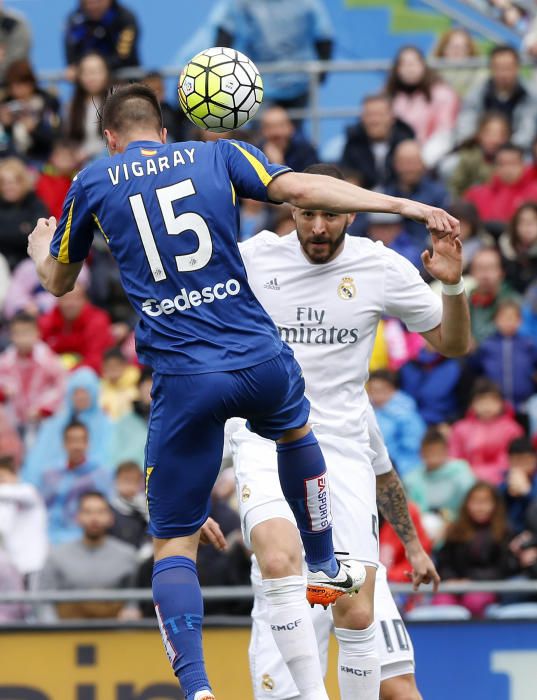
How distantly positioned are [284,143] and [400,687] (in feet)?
27.1

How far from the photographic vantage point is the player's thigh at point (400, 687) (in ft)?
29.4

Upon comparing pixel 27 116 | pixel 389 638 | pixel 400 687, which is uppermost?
pixel 27 116

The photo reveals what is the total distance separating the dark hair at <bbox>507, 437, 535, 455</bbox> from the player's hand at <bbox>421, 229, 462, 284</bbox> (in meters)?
4.98

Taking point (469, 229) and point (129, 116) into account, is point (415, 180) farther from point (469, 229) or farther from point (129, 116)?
point (129, 116)

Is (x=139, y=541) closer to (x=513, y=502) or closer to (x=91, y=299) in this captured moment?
(x=513, y=502)

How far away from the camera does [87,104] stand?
678 inches

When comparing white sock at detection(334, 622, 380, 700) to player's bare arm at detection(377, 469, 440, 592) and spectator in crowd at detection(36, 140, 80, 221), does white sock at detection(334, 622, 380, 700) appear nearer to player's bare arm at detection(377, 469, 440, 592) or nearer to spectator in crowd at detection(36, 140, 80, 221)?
player's bare arm at detection(377, 469, 440, 592)

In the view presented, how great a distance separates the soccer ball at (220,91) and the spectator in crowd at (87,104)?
30.2 feet

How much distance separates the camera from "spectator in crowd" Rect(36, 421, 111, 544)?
43.3ft

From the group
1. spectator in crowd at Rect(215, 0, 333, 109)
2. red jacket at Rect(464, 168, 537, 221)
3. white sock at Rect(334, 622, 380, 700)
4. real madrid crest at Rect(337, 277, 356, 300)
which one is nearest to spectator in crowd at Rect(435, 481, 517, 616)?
white sock at Rect(334, 622, 380, 700)

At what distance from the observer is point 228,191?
728cm

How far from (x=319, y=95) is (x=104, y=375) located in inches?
226

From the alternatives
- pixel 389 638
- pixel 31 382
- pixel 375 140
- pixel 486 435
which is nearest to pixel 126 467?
pixel 31 382

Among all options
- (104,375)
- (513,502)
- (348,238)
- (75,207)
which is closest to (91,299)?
(104,375)
